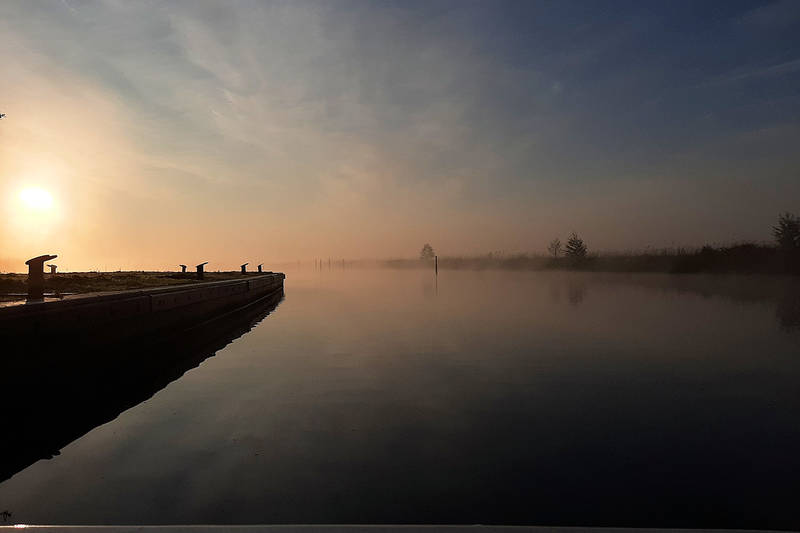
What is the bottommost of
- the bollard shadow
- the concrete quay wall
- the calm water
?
the calm water

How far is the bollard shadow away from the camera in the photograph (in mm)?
6839

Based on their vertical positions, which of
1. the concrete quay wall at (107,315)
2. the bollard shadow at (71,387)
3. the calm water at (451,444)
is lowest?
the calm water at (451,444)

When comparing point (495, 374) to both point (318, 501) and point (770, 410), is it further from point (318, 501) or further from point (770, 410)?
point (318, 501)

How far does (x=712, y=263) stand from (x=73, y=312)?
75.9 meters

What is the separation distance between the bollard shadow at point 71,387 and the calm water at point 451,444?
0.44m

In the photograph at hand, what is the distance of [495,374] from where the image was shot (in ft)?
36.0

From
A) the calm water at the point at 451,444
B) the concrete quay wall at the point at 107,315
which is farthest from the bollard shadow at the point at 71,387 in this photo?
the calm water at the point at 451,444

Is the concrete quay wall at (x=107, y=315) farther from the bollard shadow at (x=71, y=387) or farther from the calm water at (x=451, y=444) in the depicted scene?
the calm water at (x=451, y=444)

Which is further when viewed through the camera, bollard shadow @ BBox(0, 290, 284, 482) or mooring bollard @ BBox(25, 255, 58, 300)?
mooring bollard @ BBox(25, 255, 58, 300)

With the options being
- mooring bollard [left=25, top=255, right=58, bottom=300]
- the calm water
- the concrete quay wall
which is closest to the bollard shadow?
the concrete quay wall

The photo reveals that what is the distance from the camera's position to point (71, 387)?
9.70m

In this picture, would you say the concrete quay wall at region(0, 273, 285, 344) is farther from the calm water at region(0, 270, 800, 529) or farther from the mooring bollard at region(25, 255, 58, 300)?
the calm water at region(0, 270, 800, 529)

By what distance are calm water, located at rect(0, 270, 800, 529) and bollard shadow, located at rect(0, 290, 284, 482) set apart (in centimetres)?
44

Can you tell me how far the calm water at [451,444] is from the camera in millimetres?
4746
